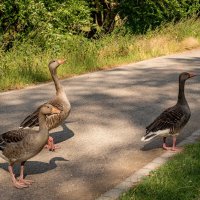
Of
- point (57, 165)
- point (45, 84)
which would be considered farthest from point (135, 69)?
point (57, 165)

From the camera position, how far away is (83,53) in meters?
17.9

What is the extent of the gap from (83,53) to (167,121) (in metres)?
10.6

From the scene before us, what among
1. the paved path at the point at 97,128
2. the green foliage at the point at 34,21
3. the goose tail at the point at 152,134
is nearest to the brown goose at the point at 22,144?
the paved path at the point at 97,128

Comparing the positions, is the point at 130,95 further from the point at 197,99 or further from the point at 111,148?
the point at 111,148

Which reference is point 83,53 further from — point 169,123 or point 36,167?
point 36,167

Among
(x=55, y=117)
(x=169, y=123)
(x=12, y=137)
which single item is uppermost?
(x=12, y=137)

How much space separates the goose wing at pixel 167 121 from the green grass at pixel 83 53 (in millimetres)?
6979

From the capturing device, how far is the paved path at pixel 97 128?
6.58m

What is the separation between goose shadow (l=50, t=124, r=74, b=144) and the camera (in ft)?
28.8

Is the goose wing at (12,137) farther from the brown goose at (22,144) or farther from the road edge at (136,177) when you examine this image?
the road edge at (136,177)

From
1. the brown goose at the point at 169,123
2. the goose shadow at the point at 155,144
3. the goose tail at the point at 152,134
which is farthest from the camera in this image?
the goose shadow at the point at 155,144

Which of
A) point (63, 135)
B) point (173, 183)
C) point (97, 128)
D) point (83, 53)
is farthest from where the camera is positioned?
point (83, 53)

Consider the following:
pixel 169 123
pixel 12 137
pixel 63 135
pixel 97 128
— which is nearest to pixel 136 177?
pixel 169 123

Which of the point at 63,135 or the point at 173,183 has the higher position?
the point at 173,183
